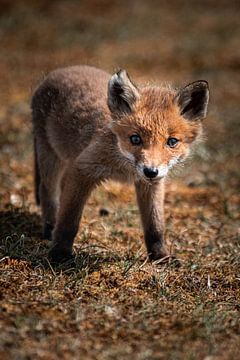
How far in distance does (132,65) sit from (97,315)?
963cm

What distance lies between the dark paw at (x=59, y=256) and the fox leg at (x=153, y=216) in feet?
2.74

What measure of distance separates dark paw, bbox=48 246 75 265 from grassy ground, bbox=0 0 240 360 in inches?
3.5

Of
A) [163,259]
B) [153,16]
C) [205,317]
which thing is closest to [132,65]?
[153,16]

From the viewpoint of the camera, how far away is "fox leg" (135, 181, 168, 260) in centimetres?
544

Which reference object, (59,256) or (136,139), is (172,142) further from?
(59,256)

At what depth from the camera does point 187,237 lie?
6.28 meters

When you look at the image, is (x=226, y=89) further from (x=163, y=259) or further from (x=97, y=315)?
(x=97, y=315)

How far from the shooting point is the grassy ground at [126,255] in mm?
3676

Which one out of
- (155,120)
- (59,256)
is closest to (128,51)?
(155,120)

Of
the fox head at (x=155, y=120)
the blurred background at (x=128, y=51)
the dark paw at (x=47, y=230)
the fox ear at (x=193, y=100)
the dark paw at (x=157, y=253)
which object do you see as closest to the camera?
the fox head at (x=155, y=120)

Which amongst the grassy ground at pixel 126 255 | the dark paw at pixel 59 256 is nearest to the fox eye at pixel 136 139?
the grassy ground at pixel 126 255

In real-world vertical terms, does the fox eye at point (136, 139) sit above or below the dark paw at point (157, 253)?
above

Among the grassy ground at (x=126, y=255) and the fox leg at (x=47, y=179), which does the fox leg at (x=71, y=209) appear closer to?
the grassy ground at (x=126, y=255)

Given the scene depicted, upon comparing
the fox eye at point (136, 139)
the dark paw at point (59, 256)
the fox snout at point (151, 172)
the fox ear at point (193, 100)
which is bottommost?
the dark paw at point (59, 256)
